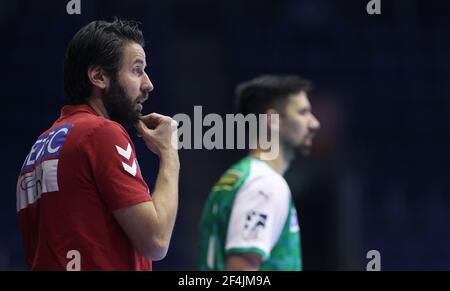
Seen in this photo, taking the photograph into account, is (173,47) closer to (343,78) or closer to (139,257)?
(343,78)

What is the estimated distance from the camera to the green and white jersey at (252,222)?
467 cm

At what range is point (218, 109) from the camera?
11.3 meters

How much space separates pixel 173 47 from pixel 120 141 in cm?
903

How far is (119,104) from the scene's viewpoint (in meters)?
3.26

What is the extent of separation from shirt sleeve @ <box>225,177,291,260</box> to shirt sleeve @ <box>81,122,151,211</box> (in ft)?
Result: 5.55

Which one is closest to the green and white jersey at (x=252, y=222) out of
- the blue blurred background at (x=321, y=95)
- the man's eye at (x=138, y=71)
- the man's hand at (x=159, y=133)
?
the man's hand at (x=159, y=133)

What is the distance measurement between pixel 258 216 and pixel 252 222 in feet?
0.18

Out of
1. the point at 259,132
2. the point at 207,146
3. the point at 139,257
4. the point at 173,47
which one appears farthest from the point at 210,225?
the point at 173,47

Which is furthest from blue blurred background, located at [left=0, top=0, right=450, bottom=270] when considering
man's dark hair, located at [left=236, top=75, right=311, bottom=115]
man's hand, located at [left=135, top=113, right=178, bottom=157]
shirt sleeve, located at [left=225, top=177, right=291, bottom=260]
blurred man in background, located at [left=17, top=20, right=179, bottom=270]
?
blurred man in background, located at [left=17, top=20, right=179, bottom=270]

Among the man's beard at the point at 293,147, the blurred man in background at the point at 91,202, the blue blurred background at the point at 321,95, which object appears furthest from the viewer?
the blue blurred background at the point at 321,95

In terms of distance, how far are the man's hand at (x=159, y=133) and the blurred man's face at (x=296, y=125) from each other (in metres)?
2.26

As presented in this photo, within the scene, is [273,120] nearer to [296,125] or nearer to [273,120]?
[273,120]

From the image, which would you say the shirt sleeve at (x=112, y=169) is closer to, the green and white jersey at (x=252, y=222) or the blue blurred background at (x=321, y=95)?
the green and white jersey at (x=252, y=222)

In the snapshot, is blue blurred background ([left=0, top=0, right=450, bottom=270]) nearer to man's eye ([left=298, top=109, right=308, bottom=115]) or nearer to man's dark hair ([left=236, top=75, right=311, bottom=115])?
man's dark hair ([left=236, top=75, right=311, bottom=115])
